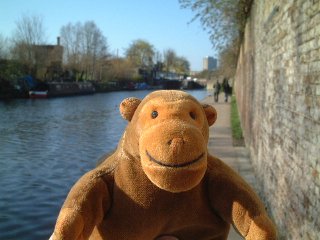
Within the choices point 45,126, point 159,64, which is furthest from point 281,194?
point 159,64

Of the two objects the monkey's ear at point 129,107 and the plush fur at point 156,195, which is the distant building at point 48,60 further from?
the plush fur at point 156,195

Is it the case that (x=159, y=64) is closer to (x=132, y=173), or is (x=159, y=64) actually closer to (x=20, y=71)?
(x=20, y=71)

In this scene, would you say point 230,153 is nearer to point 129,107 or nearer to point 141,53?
point 129,107

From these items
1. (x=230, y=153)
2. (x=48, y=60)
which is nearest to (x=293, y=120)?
(x=230, y=153)

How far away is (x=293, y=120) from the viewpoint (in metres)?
4.34

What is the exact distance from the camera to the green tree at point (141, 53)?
9788 cm

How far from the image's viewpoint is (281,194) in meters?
4.87

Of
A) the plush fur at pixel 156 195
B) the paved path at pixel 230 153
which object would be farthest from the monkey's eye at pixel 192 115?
the paved path at pixel 230 153

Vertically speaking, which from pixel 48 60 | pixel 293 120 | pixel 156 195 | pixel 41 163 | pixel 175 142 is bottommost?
pixel 41 163

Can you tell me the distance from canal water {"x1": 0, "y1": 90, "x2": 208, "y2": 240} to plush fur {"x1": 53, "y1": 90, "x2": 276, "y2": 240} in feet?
15.2

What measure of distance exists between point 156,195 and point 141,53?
98821mm

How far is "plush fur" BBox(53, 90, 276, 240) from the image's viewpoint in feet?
6.97

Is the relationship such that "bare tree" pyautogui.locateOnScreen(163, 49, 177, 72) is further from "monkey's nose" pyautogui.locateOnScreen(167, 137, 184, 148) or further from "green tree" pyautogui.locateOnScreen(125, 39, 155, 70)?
"monkey's nose" pyautogui.locateOnScreen(167, 137, 184, 148)

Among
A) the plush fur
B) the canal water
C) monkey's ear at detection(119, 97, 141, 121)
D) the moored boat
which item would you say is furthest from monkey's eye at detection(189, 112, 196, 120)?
the moored boat
